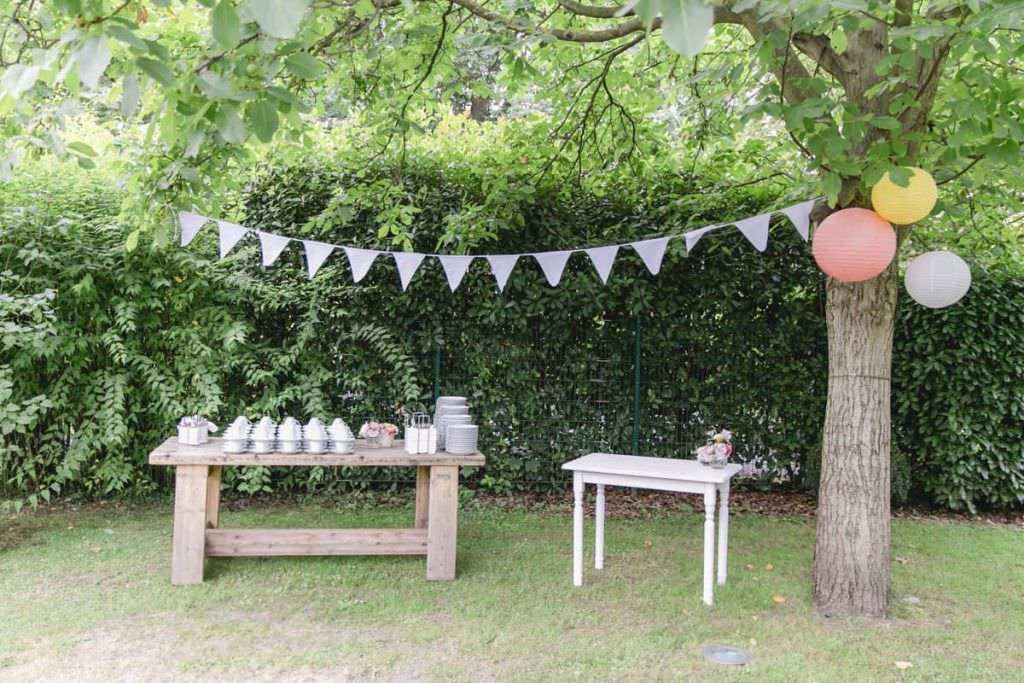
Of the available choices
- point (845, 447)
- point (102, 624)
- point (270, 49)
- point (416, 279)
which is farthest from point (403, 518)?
point (270, 49)

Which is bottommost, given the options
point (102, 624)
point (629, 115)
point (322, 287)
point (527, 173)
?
point (102, 624)

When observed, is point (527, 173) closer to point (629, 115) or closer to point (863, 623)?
point (629, 115)

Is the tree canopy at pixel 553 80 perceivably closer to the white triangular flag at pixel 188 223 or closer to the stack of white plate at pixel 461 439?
the white triangular flag at pixel 188 223

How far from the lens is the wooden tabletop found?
374 centimetres

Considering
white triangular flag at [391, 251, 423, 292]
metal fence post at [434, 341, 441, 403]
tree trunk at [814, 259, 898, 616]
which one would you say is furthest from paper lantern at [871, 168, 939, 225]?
metal fence post at [434, 341, 441, 403]

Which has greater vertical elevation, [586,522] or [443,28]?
[443,28]

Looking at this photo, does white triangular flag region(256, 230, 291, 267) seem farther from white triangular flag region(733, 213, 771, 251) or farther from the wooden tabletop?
white triangular flag region(733, 213, 771, 251)

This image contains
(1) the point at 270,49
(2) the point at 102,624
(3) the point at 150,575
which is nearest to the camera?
(1) the point at 270,49

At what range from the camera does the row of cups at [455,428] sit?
13.1 ft

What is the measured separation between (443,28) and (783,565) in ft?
11.4

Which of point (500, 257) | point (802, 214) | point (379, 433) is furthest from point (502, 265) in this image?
point (802, 214)

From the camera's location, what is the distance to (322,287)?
5.59 m

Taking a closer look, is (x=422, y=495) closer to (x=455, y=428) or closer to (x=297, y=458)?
(x=455, y=428)

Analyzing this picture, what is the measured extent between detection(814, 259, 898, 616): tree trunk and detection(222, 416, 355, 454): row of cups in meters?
2.38
